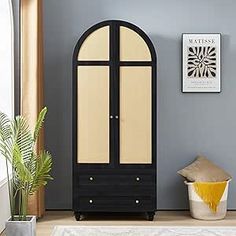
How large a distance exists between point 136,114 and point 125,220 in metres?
0.99

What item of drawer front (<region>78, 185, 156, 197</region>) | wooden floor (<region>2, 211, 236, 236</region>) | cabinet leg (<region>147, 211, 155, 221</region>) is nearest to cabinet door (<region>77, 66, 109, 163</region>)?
drawer front (<region>78, 185, 156, 197</region>)

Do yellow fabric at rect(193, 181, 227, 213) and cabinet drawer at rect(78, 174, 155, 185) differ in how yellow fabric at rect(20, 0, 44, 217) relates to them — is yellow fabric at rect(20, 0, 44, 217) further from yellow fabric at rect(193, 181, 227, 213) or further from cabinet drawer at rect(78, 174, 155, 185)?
yellow fabric at rect(193, 181, 227, 213)

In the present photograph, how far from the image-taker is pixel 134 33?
19.6ft

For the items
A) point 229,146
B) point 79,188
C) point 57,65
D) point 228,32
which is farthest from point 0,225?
point 228,32

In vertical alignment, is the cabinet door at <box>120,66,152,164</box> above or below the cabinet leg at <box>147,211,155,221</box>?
above

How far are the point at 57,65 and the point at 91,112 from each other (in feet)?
2.64

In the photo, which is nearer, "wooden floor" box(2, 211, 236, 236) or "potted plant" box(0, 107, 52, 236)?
"potted plant" box(0, 107, 52, 236)

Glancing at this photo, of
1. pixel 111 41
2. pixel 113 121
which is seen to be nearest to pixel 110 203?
pixel 113 121

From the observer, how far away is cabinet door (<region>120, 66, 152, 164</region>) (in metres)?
5.96

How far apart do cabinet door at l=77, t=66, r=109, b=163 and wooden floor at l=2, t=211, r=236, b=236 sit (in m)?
0.63

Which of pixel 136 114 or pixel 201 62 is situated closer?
pixel 136 114

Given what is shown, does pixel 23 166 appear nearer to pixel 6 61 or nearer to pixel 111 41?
pixel 6 61

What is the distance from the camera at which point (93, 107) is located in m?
5.98

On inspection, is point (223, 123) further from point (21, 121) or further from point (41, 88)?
point (21, 121)
